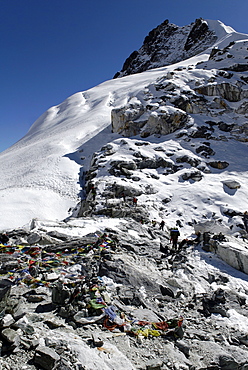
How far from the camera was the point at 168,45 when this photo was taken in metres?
113

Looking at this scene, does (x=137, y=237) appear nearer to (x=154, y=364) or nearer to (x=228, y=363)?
(x=228, y=363)

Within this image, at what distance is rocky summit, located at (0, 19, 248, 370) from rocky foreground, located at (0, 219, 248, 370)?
0.10 feet

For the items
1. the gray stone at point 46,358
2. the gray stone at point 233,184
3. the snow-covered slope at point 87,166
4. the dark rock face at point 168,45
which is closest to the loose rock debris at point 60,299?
the gray stone at point 46,358

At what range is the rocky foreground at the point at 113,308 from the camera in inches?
159

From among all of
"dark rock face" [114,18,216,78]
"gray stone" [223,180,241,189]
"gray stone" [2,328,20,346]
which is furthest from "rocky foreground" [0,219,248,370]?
"dark rock face" [114,18,216,78]

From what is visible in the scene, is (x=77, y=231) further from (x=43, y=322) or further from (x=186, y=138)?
(x=186, y=138)

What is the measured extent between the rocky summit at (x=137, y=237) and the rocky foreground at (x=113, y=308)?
0.10 ft

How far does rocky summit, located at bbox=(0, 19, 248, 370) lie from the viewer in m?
4.74

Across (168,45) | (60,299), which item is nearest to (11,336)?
(60,299)

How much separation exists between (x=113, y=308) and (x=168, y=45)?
5082 inches

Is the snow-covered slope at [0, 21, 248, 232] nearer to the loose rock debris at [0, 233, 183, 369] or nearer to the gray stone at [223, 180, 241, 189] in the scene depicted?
the gray stone at [223, 180, 241, 189]

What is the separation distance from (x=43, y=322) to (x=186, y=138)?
3302 cm

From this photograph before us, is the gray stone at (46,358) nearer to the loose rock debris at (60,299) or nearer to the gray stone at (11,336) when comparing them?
the loose rock debris at (60,299)

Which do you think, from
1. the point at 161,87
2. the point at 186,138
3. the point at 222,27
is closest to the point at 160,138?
the point at 186,138
